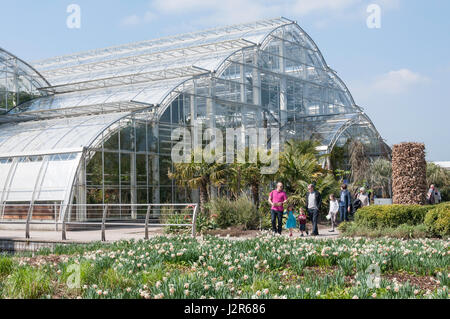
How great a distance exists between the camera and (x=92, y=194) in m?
22.8

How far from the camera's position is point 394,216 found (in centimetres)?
1530

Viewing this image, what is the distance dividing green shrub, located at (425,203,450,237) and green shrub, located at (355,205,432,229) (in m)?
1.08

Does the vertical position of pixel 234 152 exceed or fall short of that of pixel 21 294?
it exceeds it

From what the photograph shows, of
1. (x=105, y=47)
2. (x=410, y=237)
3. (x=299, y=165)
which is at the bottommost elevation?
(x=410, y=237)

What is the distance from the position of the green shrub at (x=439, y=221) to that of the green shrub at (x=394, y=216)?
108 cm

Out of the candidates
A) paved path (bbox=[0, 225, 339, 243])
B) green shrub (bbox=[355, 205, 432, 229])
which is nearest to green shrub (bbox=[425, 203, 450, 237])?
green shrub (bbox=[355, 205, 432, 229])

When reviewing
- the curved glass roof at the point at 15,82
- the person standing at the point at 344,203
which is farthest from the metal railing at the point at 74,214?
the curved glass roof at the point at 15,82

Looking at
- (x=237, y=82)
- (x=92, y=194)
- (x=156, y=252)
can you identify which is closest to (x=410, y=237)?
(x=156, y=252)

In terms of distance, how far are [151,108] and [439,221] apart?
15326 mm

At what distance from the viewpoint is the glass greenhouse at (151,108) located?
2348cm

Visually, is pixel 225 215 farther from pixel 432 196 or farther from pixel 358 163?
pixel 358 163

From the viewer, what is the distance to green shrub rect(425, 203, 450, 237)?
535 inches
